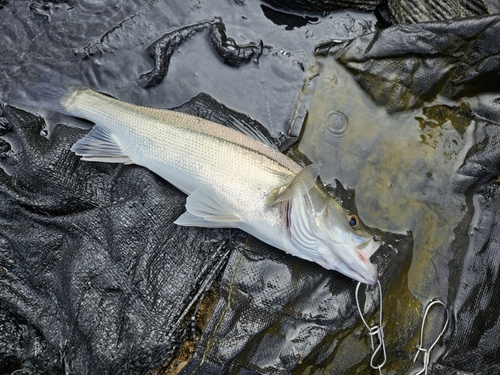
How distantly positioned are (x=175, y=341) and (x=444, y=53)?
329 centimetres

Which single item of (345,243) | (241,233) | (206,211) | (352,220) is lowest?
(241,233)

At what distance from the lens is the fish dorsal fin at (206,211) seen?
3.22 metres

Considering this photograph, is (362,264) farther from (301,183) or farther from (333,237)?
(301,183)

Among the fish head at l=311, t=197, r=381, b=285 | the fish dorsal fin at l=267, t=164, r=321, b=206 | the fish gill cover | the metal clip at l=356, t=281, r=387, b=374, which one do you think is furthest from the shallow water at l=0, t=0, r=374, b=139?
the metal clip at l=356, t=281, r=387, b=374

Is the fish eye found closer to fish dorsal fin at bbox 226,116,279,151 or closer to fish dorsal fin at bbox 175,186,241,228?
fish dorsal fin at bbox 175,186,241,228

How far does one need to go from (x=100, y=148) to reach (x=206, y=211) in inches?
41.1

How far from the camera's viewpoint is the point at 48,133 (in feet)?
12.1

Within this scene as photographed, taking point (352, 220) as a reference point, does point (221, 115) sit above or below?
above

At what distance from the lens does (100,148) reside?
3.47 meters

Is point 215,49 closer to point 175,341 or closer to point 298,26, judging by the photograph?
point 298,26

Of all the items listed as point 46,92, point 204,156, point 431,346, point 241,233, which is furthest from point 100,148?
point 431,346

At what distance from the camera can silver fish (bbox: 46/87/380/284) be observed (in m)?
3.13

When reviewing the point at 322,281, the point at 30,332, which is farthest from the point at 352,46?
the point at 30,332

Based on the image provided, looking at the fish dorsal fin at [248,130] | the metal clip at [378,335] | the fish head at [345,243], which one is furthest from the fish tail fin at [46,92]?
the metal clip at [378,335]
